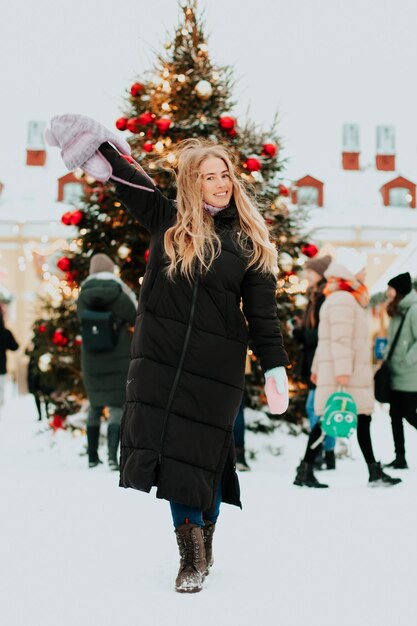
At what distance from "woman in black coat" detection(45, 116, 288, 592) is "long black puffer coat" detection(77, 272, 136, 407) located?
4.04 meters

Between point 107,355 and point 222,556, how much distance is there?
3.93m

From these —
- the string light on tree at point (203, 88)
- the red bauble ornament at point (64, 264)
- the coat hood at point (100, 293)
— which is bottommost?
the coat hood at point (100, 293)

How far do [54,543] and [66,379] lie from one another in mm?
4999

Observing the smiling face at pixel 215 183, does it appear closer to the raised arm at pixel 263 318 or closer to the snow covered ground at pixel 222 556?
the raised arm at pixel 263 318

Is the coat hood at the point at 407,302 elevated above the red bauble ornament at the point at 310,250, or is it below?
below

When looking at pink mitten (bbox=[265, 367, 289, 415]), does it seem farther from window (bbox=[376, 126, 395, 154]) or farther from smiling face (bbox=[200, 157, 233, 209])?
window (bbox=[376, 126, 395, 154])

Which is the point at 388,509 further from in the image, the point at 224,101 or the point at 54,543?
the point at 224,101

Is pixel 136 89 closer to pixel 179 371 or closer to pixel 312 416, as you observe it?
pixel 312 416

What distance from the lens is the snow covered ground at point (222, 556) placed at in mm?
3184

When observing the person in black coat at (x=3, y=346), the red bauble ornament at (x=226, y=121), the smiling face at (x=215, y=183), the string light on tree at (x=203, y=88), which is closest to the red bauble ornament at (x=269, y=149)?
the red bauble ornament at (x=226, y=121)

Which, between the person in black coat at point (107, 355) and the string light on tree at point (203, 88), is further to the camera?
the string light on tree at point (203, 88)

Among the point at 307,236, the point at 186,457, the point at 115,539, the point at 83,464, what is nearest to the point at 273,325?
the point at 186,457

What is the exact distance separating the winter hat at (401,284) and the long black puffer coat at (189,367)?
15.4 feet

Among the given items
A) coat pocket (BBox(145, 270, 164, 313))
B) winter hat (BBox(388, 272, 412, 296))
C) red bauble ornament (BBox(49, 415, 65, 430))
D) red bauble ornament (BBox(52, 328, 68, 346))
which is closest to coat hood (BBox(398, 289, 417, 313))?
winter hat (BBox(388, 272, 412, 296))
